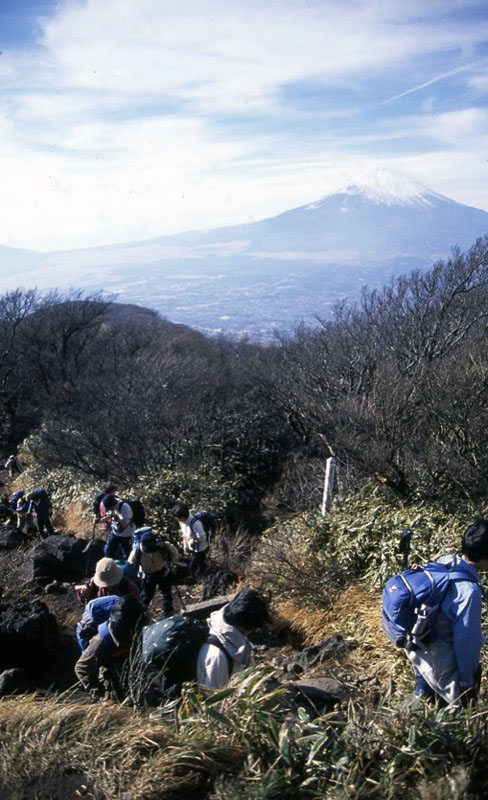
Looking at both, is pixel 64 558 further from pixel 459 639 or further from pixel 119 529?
pixel 459 639

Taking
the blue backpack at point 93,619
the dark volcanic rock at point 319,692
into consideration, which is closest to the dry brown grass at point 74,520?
the blue backpack at point 93,619

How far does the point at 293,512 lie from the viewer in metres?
11.1

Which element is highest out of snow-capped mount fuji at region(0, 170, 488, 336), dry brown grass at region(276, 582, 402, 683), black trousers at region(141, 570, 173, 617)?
snow-capped mount fuji at region(0, 170, 488, 336)

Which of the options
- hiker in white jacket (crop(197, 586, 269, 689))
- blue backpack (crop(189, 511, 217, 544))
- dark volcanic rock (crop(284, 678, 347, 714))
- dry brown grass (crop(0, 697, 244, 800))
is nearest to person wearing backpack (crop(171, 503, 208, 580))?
blue backpack (crop(189, 511, 217, 544))

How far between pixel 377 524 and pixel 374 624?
5.00ft

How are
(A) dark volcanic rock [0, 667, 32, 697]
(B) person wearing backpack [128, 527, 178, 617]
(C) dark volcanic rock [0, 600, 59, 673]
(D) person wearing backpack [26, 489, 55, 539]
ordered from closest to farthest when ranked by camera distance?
(A) dark volcanic rock [0, 667, 32, 697] < (C) dark volcanic rock [0, 600, 59, 673] < (B) person wearing backpack [128, 527, 178, 617] < (D) person wearing backpack [26, 489, 55, 539]

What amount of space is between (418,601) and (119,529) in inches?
209

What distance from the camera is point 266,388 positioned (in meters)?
15.1

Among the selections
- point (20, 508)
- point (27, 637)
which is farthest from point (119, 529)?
point (20, 508)

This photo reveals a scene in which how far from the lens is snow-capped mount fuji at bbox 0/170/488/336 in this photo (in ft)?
311

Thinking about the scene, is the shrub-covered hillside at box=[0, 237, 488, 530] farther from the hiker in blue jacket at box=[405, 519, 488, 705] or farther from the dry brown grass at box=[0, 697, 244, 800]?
the dry brown grass at box=[0, 697, 244, 800]

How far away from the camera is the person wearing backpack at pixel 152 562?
6363mm

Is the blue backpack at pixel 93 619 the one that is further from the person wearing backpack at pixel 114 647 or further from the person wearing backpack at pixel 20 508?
the person wearing backpack at pixel 20 508

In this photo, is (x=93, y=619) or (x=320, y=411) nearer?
(x=93, y=619)
